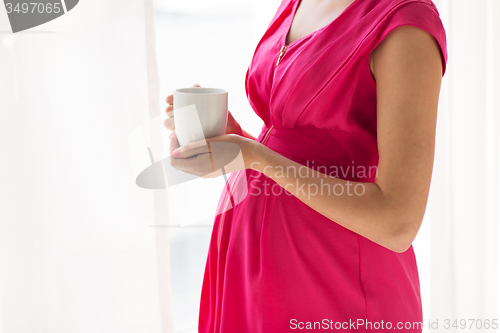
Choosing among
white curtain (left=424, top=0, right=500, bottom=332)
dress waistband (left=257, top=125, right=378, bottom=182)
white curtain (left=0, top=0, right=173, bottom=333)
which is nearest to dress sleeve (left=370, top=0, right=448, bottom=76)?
dress waistband (left=257, top=125, right=378, bottom=182)

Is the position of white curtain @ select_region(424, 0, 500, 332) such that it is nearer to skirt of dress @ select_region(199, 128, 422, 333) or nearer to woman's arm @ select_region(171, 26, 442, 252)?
skirt of dress @ select_region(199, 128, 422, 333)

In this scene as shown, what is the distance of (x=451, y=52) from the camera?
147cm

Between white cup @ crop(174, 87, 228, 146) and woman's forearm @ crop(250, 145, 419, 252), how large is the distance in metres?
0.08

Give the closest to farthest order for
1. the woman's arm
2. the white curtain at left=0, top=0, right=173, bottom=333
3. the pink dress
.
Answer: the woman's arm, the pink dress, the white curtain at left=0, top=0, right=173, bottom=333

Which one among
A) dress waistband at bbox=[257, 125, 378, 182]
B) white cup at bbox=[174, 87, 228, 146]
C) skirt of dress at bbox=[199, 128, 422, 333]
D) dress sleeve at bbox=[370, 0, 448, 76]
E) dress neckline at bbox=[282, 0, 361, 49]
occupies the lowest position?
skirt of dress at bbox=[199, 128, 422, 333]

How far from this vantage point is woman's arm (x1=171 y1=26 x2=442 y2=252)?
20.9 inches

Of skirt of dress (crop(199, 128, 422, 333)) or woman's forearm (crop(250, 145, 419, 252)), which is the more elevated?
woman's forearm (crop(250, 145, 419, 252))

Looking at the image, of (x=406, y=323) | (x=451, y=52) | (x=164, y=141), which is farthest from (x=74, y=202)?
(x=451, y=52)

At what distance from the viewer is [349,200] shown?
59 cm

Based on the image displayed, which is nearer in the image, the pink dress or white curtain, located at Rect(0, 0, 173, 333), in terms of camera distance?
the pink dress

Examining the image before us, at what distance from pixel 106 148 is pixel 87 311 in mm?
498

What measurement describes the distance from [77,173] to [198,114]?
69 cm

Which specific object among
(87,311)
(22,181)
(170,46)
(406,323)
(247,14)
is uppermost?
(247,14)

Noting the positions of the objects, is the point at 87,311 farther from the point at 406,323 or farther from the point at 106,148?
the point at 406,323
